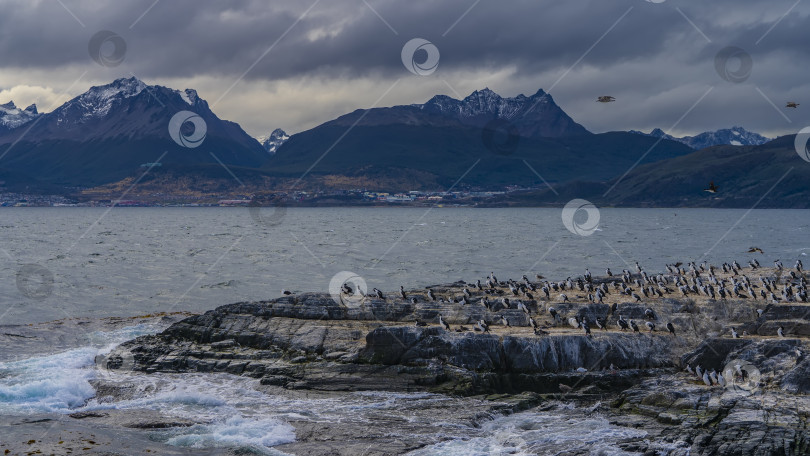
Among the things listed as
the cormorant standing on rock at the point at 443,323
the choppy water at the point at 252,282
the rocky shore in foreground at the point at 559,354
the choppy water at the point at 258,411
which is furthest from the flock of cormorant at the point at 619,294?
the choppy water at the point at 252,282

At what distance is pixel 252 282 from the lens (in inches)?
2756

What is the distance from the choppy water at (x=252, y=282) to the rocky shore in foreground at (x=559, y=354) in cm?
159

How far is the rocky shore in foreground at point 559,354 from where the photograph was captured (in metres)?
24.3

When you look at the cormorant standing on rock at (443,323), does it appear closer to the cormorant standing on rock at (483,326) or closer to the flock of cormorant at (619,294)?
the flock of cormorant at (619,294)

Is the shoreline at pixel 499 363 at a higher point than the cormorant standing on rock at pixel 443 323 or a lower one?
lower

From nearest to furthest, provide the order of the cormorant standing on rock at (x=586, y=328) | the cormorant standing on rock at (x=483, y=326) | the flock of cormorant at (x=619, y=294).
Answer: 1. the cormorant standing on rock at (x=586, y=328)
2. the cormorant standing on rock at (x=483, y=326)
3. the flock of cormorant at (x=619, y=294)

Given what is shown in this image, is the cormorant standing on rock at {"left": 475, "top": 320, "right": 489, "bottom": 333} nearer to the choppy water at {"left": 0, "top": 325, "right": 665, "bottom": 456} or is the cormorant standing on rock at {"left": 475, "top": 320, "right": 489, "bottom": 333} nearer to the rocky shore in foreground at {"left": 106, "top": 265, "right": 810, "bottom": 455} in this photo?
the rocky shore in foreground at {"left": 106, "top": 265, "right": 810, "bottom": 455}

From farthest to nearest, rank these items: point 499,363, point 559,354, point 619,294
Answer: point 619,294 → point 559,354 → point 499,363

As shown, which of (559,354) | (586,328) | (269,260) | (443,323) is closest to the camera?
(559,354)

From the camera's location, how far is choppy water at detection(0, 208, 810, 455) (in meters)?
24.7

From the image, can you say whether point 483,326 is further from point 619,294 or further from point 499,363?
point 619,294

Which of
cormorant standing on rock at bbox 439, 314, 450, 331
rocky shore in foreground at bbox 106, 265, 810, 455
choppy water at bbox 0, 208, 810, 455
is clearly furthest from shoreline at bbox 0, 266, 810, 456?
choppy water at bbox 0, 208, 810, 455

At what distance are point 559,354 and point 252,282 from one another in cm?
4601

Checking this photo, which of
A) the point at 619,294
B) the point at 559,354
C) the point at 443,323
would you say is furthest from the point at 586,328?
the point at 619,294
